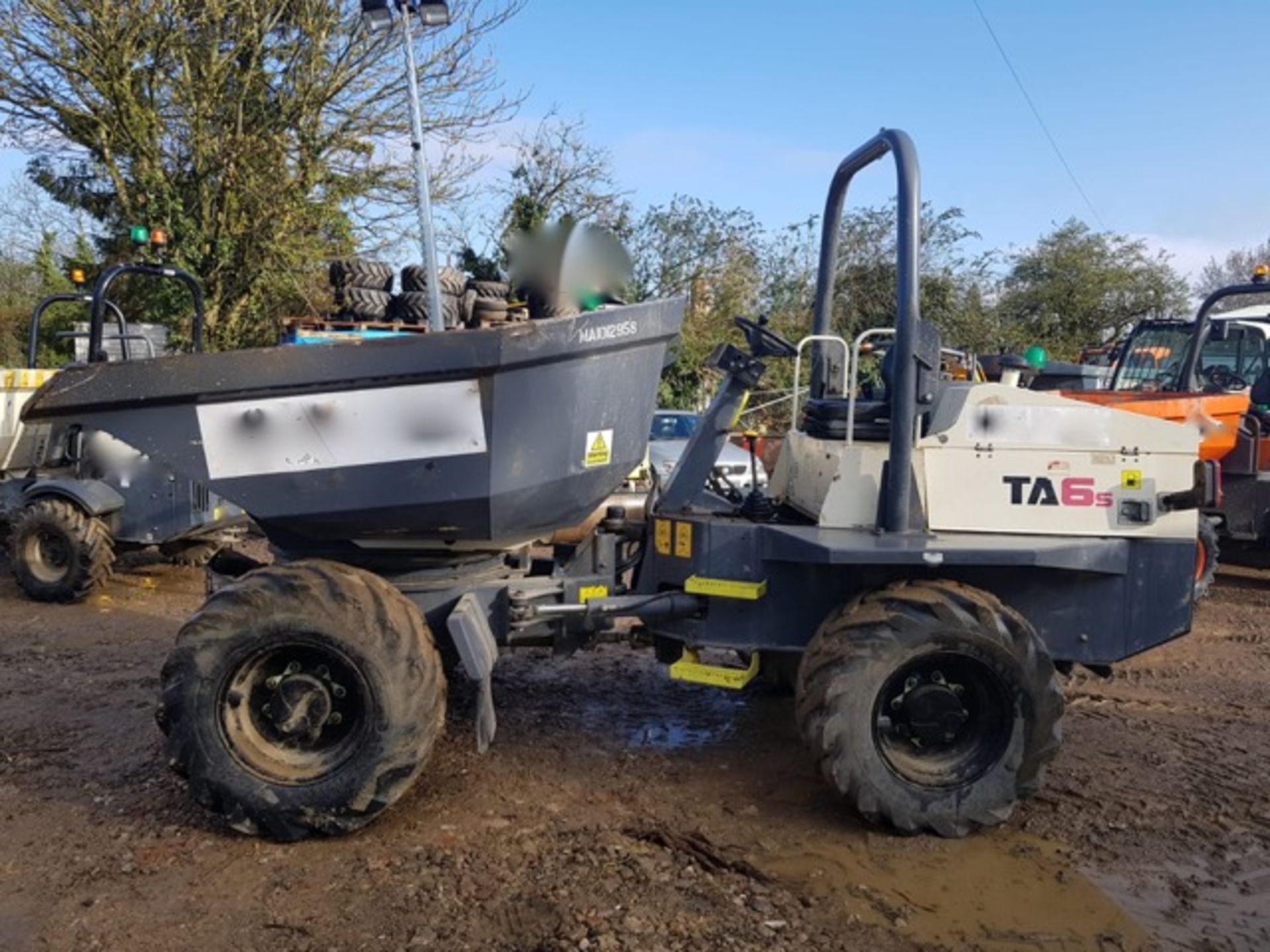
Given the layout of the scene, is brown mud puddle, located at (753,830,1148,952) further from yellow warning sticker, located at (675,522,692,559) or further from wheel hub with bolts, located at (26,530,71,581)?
wheel hub with bolts, located at (26,530,71,581)

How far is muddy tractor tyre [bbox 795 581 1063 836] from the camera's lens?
3.99 m

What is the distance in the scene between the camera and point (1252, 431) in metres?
9.49

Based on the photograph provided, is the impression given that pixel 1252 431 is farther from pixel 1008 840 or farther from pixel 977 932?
pixel 977 932

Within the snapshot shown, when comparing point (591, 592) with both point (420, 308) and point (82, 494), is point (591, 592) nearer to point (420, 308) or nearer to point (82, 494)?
point (420, 308)

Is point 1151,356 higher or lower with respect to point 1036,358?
higher

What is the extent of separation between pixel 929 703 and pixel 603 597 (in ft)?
4.73

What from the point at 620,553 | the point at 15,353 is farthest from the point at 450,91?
the point at 620,553

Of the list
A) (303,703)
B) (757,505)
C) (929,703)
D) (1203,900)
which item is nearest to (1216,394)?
(757,505)

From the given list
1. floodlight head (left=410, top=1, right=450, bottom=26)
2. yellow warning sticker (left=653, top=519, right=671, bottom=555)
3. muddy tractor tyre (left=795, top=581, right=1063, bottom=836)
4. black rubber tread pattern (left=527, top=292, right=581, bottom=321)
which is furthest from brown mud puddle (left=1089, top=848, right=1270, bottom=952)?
floodlight head (left=410, top=1, right=450, bottom=26)

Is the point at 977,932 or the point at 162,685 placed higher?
the point at 162,685

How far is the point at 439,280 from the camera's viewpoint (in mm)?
5492

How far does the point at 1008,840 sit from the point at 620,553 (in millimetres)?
2069

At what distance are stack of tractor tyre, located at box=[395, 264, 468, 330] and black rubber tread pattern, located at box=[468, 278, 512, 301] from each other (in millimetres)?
158

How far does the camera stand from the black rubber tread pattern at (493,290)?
517 cm
